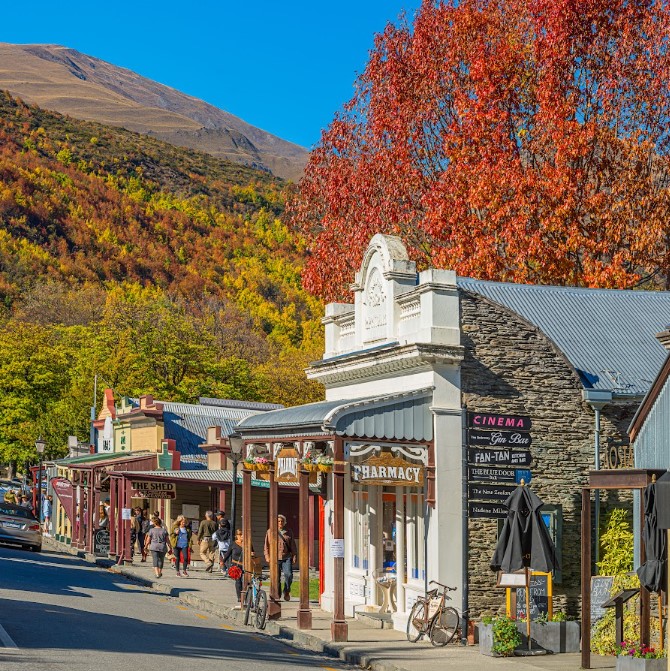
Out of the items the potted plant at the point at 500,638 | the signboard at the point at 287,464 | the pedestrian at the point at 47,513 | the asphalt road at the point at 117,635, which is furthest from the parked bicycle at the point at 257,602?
the pedestrian at the point at 47,513

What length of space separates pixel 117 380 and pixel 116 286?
232 feet

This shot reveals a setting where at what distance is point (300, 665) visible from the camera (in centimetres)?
1638

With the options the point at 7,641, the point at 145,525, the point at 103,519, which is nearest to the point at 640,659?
the point at 7,641

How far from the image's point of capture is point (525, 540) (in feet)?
58.9

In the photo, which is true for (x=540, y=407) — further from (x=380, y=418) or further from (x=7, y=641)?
(x=7, y=641)

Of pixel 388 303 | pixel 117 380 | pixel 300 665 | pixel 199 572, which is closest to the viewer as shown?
pixel 300 665

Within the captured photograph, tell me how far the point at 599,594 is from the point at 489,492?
2.57 m

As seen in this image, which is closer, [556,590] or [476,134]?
[556,590]

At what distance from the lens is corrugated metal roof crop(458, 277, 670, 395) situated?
2130 cm

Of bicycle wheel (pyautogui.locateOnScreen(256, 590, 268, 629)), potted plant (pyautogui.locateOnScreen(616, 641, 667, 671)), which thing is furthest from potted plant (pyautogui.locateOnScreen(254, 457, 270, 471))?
potted plant (pyautogui.locateOnScreen(616, 641, 667, 671))

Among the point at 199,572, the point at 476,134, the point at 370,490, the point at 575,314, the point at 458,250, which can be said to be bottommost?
the point at 199,572

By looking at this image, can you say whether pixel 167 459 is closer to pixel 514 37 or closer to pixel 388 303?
pixel 514 37

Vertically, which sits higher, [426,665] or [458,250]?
[458,250]

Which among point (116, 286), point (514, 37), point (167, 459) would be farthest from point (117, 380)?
point (116, 286)
